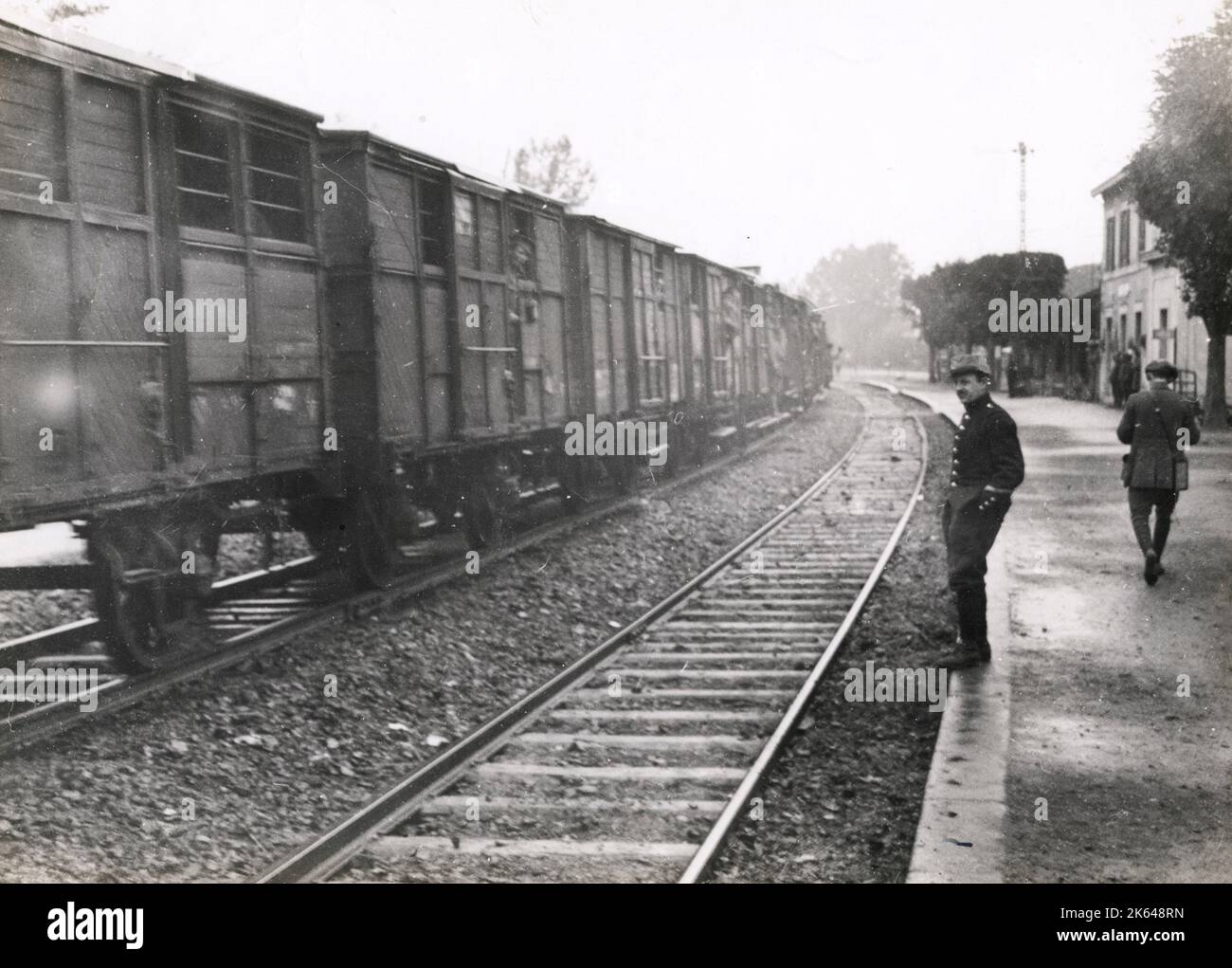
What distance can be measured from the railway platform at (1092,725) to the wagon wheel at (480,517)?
4560 mm

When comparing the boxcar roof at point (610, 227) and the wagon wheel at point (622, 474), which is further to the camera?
the wagon wheel at point (622, 474)

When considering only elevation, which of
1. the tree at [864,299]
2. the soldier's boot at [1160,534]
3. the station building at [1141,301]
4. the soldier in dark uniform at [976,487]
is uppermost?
the tree at [864,299]

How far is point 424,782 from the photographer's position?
599 cm

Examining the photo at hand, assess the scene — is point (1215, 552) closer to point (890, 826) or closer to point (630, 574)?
point (630, 574)

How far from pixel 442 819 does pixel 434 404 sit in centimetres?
581

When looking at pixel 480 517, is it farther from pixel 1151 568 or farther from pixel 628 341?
pixel 628 341

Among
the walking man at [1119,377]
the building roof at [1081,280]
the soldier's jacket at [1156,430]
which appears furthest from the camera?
the building roof at [1081,280]

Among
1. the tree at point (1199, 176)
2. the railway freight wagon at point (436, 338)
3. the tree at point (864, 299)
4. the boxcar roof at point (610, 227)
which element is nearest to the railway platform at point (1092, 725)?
the tree at point (1199, 176)

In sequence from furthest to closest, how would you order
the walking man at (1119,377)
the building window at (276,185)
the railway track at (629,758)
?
the walking man at (1119,377), the building window at (276,185), the railway track at (629,758)

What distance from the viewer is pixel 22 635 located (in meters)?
8.96

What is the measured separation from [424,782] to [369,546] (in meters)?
4.37

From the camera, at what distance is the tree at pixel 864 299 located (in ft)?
331

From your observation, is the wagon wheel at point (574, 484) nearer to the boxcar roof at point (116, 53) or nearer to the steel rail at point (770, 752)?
the steel rail at point (770, 752)
